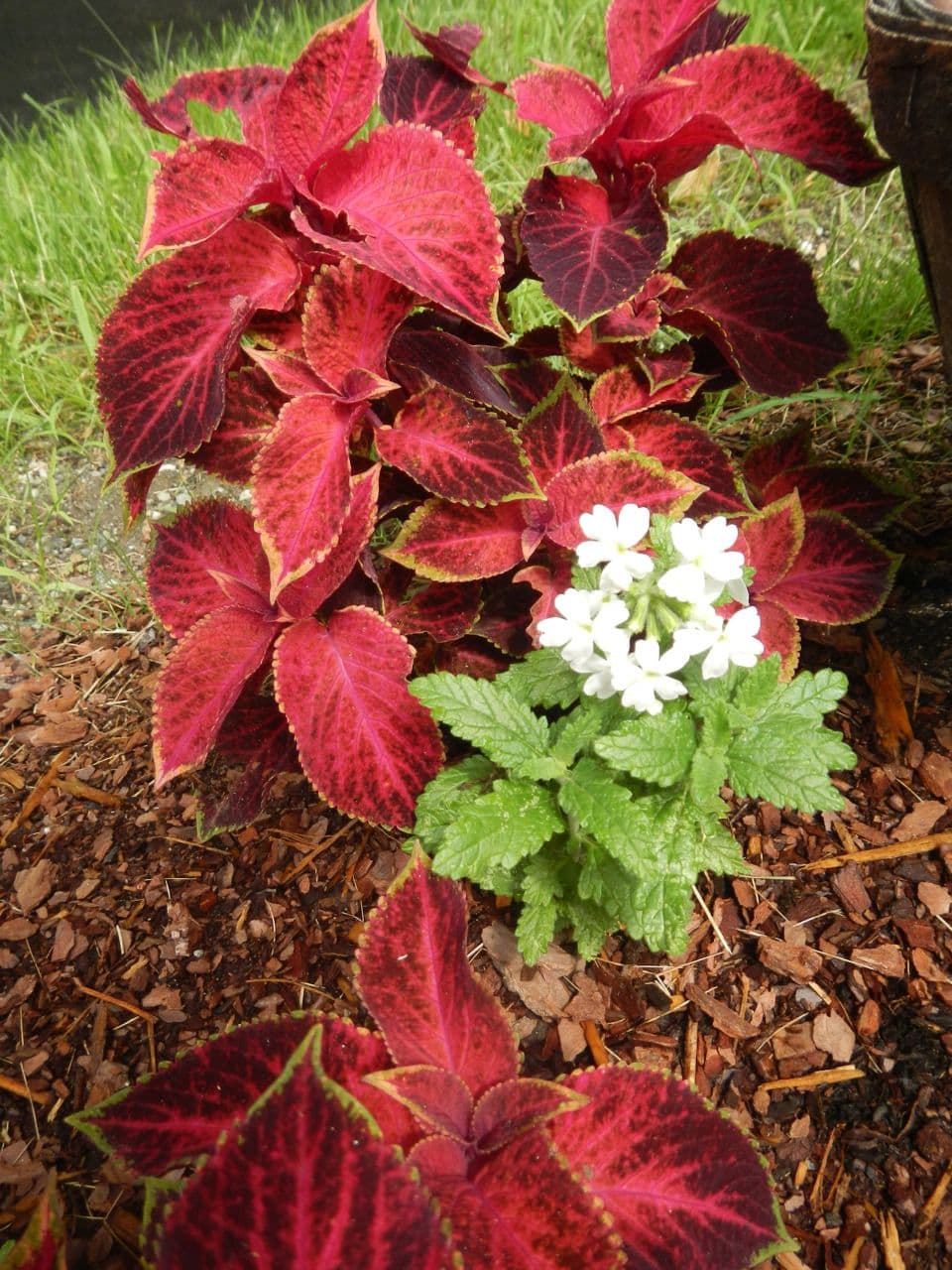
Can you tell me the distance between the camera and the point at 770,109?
101cm

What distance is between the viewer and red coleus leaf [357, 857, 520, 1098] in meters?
0.84

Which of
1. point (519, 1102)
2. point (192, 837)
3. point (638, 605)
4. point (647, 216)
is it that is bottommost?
point (192, 837)

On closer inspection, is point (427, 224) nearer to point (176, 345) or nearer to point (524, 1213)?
point (176, 345)

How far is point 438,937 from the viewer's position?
870 mm

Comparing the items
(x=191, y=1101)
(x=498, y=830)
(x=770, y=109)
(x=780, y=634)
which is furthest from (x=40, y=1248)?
(x=770, y=109)

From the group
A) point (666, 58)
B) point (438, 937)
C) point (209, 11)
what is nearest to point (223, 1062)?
point (438, 937)

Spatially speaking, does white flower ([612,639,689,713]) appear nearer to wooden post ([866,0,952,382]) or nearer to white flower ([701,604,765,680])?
white flower ([701,604,765,680])

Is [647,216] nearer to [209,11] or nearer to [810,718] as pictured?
[810,718]

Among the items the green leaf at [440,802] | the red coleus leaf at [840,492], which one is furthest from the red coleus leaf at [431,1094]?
the red coleus leaf at [840,492]

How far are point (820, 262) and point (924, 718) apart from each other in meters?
1.15

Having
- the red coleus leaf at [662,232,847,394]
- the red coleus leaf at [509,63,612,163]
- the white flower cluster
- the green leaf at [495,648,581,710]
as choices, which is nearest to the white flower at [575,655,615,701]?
the white flower cluster

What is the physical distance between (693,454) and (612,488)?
0.17m

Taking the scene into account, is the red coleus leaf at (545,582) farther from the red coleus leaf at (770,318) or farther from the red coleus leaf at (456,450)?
the red coleus leaf at (770,318)

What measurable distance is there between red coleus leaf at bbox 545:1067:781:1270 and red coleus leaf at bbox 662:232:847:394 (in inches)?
29.4
